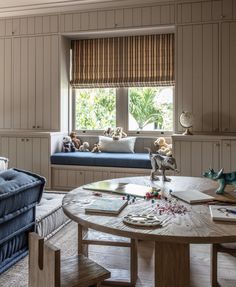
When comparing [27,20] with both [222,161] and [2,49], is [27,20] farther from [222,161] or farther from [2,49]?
[222,161]

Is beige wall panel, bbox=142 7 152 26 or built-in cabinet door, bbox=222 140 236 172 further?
beige wall panel, bbox=142 7 152 26

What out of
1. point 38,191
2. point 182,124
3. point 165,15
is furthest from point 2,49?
point 38,191

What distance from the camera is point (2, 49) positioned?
5215 millimetres

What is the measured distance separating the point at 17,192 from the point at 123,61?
3304 mm

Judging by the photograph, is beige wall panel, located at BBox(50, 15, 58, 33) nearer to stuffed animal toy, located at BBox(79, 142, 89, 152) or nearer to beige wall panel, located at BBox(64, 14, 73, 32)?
beige wall panel, located at BBox(64, 14, 73, 32)

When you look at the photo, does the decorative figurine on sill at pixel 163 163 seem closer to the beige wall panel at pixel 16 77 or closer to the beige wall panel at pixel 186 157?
the beige wall panel at pixel 186 157

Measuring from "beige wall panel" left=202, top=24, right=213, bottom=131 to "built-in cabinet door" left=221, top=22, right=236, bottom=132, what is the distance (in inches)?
6.1

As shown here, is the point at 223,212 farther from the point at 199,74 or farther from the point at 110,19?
the point at 110,19

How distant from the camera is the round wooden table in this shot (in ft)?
4.41

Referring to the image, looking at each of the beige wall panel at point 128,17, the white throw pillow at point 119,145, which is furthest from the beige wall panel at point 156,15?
the white throw pillow at point 119,145

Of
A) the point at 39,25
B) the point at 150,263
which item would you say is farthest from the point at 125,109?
the point at 150,263

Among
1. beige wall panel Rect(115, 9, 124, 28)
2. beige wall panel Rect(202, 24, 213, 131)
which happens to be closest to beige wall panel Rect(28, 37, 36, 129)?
beige wall panel Rect(115, 9, 124, 28)

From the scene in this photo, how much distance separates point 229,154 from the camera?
4082 mm

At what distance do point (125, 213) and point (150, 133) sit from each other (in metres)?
3.48
